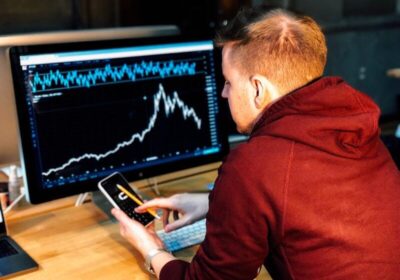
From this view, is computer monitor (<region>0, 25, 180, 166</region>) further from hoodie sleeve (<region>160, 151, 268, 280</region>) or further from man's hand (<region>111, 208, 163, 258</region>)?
hoodie sleeve (<region>160, 151, 268, 280</region>)

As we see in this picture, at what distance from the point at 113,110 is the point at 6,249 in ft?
1.40

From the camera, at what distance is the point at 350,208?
3.14ft

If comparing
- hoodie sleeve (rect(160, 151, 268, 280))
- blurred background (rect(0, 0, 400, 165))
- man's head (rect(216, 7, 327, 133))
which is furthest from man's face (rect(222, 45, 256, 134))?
blurred background (rect(0, 0, 400, 165))

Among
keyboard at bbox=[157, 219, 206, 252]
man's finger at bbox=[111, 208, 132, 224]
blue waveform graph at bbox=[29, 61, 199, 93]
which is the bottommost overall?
keyboard at bbox=[157, 219, 206, 252]

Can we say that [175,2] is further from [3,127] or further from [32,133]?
[32,133]

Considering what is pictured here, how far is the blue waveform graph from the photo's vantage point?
4.33ft

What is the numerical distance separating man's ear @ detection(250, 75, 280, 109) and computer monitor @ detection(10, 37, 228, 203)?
1.70ft

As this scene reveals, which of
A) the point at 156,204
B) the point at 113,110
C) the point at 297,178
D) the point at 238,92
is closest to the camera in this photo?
the point at 297,178

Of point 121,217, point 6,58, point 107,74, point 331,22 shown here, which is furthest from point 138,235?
point 331,22

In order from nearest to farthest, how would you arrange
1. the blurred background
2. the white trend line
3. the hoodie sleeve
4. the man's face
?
the hoodie sleeve → the man's face → the white trend line → the blurred background

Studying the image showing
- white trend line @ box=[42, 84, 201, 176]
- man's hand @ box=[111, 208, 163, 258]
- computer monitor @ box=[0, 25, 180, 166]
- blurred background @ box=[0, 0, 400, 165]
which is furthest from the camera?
blurred background @ box=[0, 0, 400, 165]

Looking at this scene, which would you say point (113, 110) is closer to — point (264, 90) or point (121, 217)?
point (121, 217)

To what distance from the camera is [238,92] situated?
41.2 inches

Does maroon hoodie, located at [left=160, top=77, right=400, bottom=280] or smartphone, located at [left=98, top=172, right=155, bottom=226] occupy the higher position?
maroon hoodie, located at [left=160, top=77, right=400, bottom=280]
